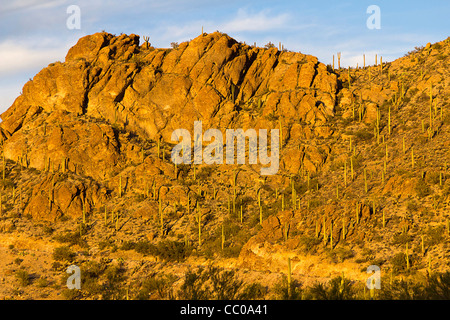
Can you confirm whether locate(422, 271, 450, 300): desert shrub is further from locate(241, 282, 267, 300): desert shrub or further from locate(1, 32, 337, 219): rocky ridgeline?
locate(1, 32, 337, 219): rocky ridgeline

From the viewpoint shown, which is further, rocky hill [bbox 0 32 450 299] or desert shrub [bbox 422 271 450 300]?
rocky hill [bbox 0 32 450 299]

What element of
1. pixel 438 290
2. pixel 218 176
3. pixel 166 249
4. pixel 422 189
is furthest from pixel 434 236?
pixel 218 176

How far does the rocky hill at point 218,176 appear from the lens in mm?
41062

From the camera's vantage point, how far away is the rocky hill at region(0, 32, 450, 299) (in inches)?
1617

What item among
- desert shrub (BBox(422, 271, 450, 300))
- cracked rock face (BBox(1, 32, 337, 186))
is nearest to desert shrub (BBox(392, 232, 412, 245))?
desert shrub (BBox(422, 271, 450, 300))

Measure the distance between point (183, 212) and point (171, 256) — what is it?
19.9 ft

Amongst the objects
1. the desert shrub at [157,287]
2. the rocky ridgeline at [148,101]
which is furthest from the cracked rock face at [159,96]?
the desert shrub at [157,287]

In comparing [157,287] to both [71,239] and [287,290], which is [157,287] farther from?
[71,239]

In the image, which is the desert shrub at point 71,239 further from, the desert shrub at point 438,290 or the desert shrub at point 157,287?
the desert shrub at point 438,290

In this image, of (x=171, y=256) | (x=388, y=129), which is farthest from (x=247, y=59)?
(x=171, y=256)

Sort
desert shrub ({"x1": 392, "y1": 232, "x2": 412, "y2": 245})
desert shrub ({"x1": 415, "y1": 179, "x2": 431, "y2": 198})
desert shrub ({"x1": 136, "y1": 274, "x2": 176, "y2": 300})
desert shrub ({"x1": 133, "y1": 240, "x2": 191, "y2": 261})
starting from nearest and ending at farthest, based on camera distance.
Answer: desert shrub ({"x1": 136, "y1": 274, "x2": 176, "y2": 300})
desert shrub ({"x1": 392, "y1": 232, "x2": 412, "y2": 245})
desert shrub ({"x1": 415, "y1": 179, "x2": 431, "y2": 198})
desert shrub ({"x1": 133, "y1": 240, "x2": 191, "y2": 261})

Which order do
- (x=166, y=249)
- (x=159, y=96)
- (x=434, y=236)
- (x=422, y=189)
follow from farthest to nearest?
(x=159, y=96) < (x=166, y=249) < (x=422, y=189) < (x=434, y=236)

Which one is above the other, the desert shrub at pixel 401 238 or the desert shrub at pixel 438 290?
the desert shrub at pixel 401 238

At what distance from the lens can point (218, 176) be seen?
180 feet
